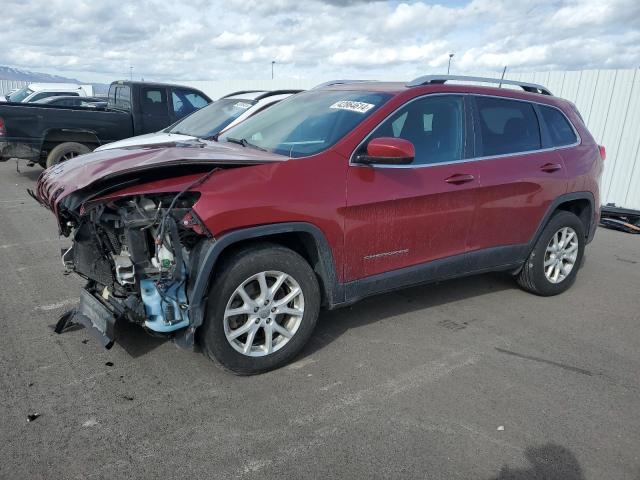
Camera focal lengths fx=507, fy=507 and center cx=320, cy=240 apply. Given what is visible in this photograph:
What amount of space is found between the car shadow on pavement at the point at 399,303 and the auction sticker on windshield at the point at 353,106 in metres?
1.71

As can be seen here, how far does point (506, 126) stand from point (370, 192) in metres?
1.72

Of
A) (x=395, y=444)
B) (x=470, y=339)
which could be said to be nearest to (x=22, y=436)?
(x=395, y=444)

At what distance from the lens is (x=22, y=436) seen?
2646 millimetres

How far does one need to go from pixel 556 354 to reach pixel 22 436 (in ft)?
11.7

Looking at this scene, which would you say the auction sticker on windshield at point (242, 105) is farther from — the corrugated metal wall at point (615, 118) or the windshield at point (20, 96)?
the windshield at point (20, 96)

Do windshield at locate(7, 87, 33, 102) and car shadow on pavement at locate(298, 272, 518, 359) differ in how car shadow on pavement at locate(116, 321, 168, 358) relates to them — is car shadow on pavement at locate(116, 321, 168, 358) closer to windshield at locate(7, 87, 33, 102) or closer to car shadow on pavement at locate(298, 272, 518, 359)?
car shadow on pavement at locate(298, 272, 518, 359)

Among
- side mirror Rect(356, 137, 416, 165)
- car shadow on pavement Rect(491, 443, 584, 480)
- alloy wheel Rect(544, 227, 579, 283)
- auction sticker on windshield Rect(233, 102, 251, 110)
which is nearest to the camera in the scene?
car shadow on pavement Rect(491, 443, 584, 480)

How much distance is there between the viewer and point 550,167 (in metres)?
4.61

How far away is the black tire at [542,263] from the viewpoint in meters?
4.79

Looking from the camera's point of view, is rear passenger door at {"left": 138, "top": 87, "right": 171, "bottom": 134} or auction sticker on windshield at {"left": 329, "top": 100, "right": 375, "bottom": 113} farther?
rear passenger door at {"left": 138, "top": 87, "right": 171, "bottom": 134}

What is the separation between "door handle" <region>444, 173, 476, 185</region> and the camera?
153 inches

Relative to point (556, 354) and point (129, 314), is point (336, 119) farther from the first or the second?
point (556, 354)

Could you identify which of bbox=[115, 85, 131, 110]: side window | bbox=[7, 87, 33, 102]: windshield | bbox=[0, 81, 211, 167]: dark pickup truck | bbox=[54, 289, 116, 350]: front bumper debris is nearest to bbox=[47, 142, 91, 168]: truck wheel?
bbox=[0, 81, 211, 167]: dark pickup truck

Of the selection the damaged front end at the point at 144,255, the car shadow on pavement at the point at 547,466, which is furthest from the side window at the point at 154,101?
the car shadow on pavement at the point at 547,466
